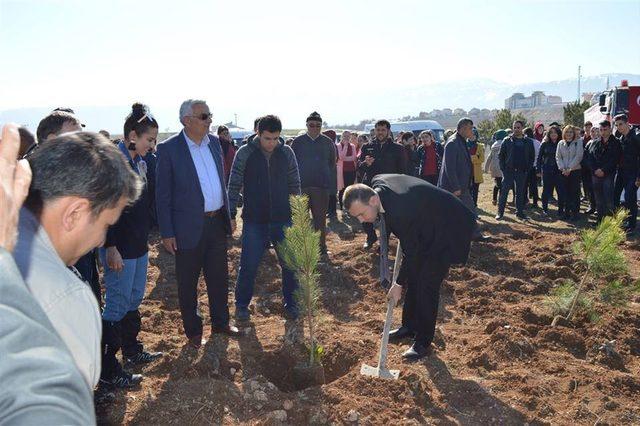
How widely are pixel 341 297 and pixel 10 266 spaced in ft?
16.0

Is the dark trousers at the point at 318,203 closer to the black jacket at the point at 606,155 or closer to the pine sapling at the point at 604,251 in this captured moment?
the pine sapling at the point at 604,251

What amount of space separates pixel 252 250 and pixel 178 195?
1071 millimetres

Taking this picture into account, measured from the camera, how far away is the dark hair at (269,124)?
4344mm

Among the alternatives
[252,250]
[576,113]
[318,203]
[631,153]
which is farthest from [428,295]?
[576,113]

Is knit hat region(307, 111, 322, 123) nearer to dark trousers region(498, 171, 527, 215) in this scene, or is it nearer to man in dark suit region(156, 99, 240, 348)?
man in dark suit region(156, 99, 240, 348)

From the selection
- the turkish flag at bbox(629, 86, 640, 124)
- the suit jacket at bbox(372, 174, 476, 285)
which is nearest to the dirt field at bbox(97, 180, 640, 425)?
the suit jacket at bbox(372, 174, 476, 285)

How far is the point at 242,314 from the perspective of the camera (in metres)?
4.82

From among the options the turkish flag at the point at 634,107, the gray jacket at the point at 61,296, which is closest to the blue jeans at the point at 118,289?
the gray jacket at the point at 61,296

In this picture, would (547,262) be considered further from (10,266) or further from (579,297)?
(10,266)

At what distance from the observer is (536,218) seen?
945cm

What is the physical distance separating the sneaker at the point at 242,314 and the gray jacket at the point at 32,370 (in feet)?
13.5

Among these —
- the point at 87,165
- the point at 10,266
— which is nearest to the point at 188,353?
the point at 87,165

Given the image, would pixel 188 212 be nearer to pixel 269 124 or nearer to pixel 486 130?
pixel 269 124

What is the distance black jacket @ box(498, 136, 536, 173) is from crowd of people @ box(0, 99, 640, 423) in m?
0.02
